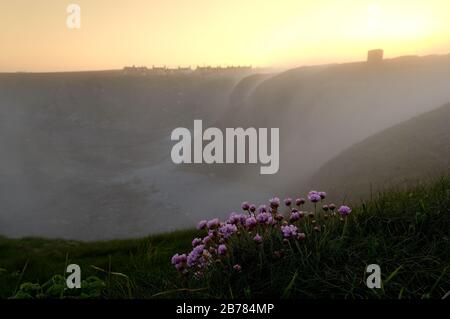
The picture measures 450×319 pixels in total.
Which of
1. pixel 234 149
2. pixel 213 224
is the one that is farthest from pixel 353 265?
pixel 234 149

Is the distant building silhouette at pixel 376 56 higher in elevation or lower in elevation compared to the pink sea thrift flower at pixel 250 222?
higher

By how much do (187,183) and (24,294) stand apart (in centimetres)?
5147

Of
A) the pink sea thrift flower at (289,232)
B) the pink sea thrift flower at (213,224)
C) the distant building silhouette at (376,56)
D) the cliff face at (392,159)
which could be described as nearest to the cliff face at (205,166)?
the cliff face at (392,159)

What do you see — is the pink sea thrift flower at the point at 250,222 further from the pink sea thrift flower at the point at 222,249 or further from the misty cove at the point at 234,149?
the misty cove at the point at 234,149

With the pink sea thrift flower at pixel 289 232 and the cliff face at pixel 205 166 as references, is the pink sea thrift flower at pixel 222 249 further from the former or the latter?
the cliff face at pixel 205 166

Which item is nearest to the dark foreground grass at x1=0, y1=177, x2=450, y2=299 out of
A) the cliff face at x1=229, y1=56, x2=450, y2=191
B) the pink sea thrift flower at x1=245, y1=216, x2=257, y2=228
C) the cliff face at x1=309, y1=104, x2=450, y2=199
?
the pink sea thrift flower at x1=245, y1=216, x2=257, y2=228

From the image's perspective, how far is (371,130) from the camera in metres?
54.2

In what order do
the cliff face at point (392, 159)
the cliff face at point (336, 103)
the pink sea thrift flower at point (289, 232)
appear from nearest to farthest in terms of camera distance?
the pink sea thrift flower at point (289, 232) < the cliff face at point (392, 159) < the cliff face at point (336, 103)

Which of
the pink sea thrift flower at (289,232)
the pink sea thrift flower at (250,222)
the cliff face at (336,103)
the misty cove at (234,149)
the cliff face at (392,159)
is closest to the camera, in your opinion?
the pink sea thrift flower at (289,232)

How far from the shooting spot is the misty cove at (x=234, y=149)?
61594 mm

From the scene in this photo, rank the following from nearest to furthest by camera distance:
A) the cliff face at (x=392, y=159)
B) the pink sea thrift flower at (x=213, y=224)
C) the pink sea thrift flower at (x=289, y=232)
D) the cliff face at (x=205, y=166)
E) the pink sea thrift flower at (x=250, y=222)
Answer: the pink sea thrift flower at (x=289, y=232) < the pink sea thrift flower at (x=250, y=222) < the pink sea thrift flower at (x=213, y=224) < the cliff face at (x=392, y=159) < the cliff face at (x=205, y=166)

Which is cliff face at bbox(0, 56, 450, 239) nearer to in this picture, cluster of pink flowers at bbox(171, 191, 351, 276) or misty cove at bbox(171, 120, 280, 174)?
misty cove at bbox(171, 120, 280, 174)

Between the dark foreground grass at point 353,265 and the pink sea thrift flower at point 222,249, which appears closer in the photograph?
the dark foreground grass at point 353,265

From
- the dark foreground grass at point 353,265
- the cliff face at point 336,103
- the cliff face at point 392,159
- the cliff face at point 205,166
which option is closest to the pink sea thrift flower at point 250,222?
the dark foreground grass at point 353,265
